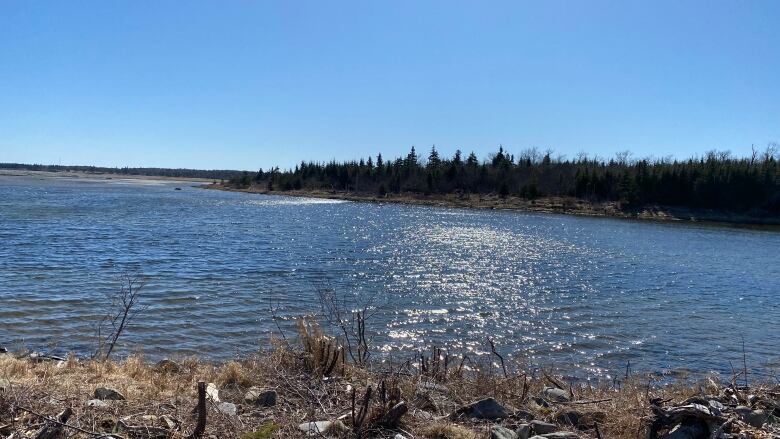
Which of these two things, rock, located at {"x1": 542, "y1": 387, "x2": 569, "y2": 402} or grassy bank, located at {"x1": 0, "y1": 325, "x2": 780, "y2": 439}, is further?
rock, located at {"x1": 542, "y1": 387, "x2": 569, "y2": 402}

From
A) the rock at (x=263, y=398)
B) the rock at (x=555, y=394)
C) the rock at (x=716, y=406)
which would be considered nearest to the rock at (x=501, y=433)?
the rock at (x=555, y=394)

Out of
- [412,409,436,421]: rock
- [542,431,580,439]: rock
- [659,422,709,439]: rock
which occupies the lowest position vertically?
[412,409,436,421]: rock

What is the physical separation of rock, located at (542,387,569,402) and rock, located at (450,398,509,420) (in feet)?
4.01

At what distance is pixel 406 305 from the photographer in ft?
60.7

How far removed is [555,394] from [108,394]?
565 centimetres

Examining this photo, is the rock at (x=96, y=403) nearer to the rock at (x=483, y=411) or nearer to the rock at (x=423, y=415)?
the rock at (x=423, y=415)

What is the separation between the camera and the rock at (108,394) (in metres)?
6.31

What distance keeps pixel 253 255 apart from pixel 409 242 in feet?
46.1

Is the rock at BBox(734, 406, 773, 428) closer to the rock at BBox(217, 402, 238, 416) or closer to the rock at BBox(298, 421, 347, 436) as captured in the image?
the rock at BBox(298, 421, 347, 436)

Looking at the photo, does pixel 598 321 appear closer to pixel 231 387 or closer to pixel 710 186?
pixel 231 387

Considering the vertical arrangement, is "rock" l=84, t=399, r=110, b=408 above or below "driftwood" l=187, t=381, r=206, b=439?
below

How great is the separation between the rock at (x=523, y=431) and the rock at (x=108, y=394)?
4.41 meters

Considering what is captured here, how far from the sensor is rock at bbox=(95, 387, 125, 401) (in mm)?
6312

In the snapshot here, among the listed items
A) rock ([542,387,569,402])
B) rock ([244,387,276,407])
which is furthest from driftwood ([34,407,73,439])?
rock ([542,387,569,402])
